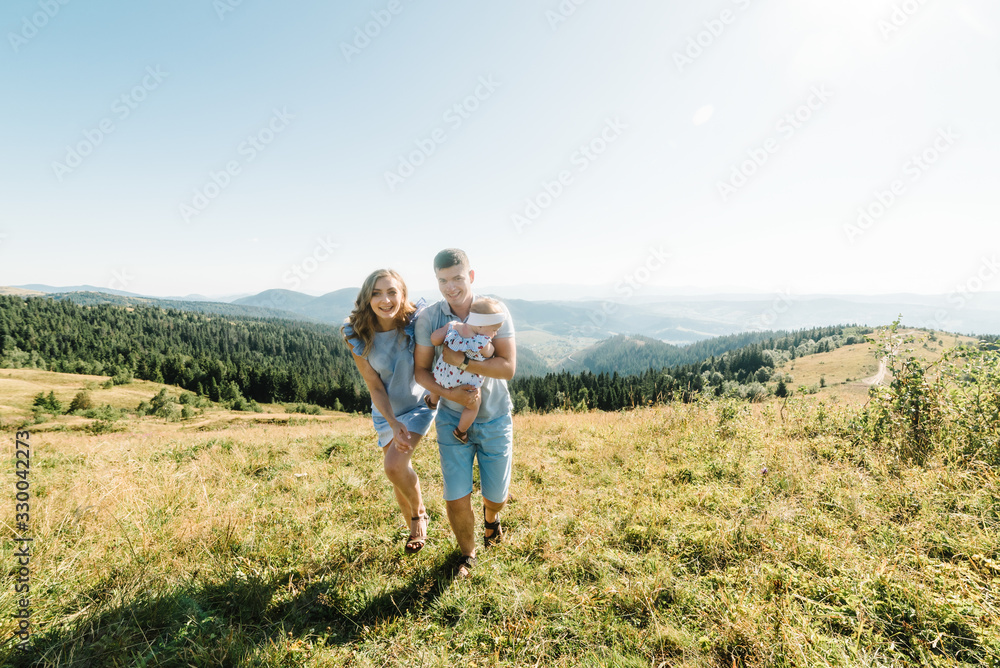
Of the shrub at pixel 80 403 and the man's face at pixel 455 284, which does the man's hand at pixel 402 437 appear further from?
the shrub at pixel 80 403

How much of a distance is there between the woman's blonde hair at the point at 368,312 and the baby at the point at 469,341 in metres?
0.64

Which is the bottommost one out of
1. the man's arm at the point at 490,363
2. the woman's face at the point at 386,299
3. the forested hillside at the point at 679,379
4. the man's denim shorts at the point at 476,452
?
the forested hillside at the point at 679,379

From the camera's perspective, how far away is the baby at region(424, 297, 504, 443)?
10.7ft

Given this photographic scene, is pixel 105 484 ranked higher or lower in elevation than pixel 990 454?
lower

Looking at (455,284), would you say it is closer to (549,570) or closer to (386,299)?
(386,299)

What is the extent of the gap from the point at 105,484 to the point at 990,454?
1070 centimetres

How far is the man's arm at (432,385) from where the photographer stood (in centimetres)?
340

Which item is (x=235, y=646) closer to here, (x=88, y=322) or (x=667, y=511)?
(x=667, y=511)

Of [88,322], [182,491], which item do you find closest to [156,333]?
[88,322]

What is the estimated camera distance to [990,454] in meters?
4.54

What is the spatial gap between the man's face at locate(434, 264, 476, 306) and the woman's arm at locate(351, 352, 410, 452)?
1106mm

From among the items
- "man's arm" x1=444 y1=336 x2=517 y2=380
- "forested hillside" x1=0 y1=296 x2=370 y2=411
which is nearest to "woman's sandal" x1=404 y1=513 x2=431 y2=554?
"man's arm" x1=444 y1=336 x2=517 y2=380

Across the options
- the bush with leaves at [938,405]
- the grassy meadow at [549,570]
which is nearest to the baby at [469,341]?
the grassy meadow at [549,570]

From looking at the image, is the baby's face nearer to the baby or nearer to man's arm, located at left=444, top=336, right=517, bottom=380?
the baby
